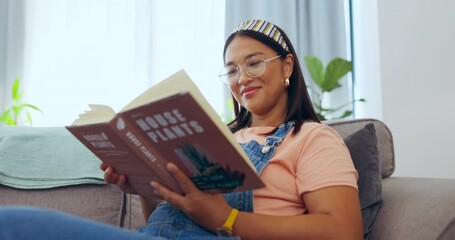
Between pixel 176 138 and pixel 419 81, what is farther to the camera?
pixel 419 81

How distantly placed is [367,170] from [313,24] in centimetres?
189

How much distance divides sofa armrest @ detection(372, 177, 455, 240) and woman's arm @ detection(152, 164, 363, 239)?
0.31 ft

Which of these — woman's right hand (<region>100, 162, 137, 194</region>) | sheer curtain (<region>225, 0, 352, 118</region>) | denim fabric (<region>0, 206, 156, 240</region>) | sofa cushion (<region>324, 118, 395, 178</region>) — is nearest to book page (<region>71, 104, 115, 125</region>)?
woman's right hand (<region>100, 162, 137, 194</region>)

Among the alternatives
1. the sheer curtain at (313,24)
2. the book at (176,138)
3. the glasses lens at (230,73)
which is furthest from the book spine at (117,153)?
the sheer curtain at (313,24)

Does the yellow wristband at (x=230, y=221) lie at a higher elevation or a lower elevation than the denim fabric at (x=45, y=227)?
lower

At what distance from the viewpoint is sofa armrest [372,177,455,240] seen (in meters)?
0.93

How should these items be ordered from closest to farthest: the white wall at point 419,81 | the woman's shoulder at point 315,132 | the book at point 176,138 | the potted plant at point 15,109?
the book at point 176,138, the woman's shoulder at point 315,132, the white wall at point 419,81, the potted plant at point 15,109

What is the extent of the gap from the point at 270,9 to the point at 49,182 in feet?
5.78

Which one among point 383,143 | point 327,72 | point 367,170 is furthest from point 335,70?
point 367,170

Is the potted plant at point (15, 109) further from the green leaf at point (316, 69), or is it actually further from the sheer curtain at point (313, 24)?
the green leaf at point (316, 69)

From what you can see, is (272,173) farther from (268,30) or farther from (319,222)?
(268,30)

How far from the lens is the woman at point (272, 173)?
935 millimetres

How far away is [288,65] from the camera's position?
1.27m

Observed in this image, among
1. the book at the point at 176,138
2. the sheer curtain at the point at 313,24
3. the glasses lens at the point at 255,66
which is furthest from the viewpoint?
the sheer curtain at the point at 313,24
